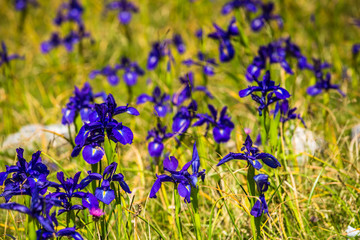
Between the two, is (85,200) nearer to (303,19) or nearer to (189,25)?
(189,25)

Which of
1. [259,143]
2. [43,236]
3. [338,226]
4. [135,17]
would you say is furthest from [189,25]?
[43,236]

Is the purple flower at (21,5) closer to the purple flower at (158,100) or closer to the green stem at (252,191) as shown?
the purple flower at (158,100)

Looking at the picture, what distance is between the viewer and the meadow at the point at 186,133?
2.41 m

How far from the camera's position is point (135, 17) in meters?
8.97

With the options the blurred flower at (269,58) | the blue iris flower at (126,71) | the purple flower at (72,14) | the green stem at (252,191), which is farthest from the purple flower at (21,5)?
the green stem at (252,191)

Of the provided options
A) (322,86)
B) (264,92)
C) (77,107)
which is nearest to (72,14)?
(77,107)

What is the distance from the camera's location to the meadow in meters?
2.41

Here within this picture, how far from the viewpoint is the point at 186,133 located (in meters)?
3.16

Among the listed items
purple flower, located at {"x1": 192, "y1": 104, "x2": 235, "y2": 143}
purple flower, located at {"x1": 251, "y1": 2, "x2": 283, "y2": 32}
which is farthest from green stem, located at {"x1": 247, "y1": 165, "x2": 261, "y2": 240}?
→ purple flower, located at {"x1": 251, "y1": 2, "x2": 283, "y2": 32}

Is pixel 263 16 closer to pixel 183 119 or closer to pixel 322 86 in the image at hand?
pixel 322 86

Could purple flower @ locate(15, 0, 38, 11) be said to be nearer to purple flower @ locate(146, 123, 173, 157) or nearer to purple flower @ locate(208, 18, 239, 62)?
purple flower @ locate(208, 18, 239, 62)

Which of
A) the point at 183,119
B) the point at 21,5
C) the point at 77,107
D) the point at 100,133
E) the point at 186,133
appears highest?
the point at 21,5

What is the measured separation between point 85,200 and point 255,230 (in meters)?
1.17

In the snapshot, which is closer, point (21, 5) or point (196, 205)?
point (196, 205)
